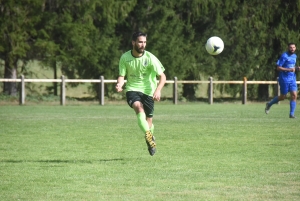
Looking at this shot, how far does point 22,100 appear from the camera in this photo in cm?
3534

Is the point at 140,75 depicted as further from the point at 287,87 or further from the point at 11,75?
the point at 11,75

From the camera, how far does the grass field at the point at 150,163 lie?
8531mm

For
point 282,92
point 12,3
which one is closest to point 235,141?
point 282,92

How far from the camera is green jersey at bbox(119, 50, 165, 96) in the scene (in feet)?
41.6

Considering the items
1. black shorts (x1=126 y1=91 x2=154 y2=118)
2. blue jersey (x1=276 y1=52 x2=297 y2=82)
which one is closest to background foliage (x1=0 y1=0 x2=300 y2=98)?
blue jersey (x1=276 y1=52 x2=297 y2=82)

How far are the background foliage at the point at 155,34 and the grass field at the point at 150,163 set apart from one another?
19.6 metres

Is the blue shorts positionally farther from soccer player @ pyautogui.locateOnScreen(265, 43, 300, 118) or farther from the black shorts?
the black shorts

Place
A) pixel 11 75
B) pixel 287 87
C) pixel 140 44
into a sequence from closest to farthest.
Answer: pixel 140 44
pixel 287 87
pixel 11 75

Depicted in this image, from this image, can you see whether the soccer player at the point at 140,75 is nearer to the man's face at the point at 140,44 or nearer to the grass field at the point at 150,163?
the man's face at the point at 140,44

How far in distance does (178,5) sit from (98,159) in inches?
1228

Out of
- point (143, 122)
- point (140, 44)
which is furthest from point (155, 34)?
point (143, 122)

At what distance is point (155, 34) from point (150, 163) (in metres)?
30.3

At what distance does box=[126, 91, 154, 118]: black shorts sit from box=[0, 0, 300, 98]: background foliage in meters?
25.5

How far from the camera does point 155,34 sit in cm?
4134
